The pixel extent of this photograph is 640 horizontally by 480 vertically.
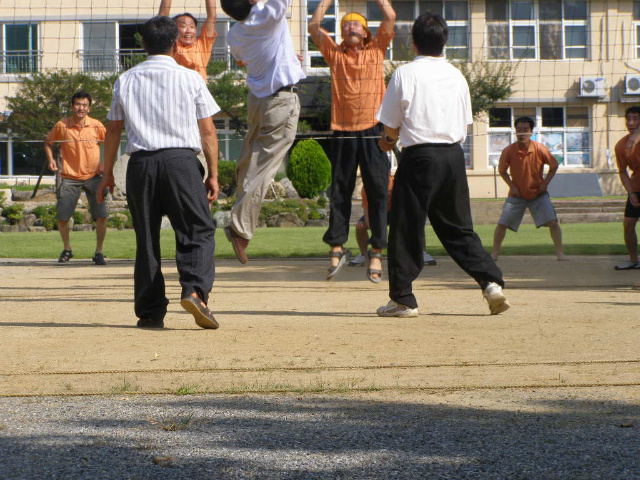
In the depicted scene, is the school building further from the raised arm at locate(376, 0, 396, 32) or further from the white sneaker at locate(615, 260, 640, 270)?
the raised arm at locate(376, 0, 396, 32)

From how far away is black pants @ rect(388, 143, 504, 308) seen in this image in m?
6.76

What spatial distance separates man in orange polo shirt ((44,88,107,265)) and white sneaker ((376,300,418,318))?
22.6ft

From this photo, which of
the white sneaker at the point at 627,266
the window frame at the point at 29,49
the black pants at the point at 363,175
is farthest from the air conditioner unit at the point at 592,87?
the black pants at the point at 363,175

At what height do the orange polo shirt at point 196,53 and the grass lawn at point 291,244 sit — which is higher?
the orange polo shirt at point 196,53

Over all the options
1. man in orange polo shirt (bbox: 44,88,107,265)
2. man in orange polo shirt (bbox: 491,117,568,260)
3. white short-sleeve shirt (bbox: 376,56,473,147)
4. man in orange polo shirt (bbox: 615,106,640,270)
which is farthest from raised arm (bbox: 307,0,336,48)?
man in orange polo shirt (bbox: 44,88,107,265)

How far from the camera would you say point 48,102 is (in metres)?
29.7

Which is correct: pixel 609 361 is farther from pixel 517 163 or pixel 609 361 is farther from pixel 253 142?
pixel 517 163

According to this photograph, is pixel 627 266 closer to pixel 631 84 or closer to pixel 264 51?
pixel 264 51

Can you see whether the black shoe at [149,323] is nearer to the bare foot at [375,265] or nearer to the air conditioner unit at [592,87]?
the bare foot at [375,265]

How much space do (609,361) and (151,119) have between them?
10.3ft

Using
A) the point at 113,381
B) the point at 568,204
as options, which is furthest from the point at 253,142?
the point at 568,204

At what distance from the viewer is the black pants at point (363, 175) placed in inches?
356

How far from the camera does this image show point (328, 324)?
21.9ft

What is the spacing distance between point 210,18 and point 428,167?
287cm
